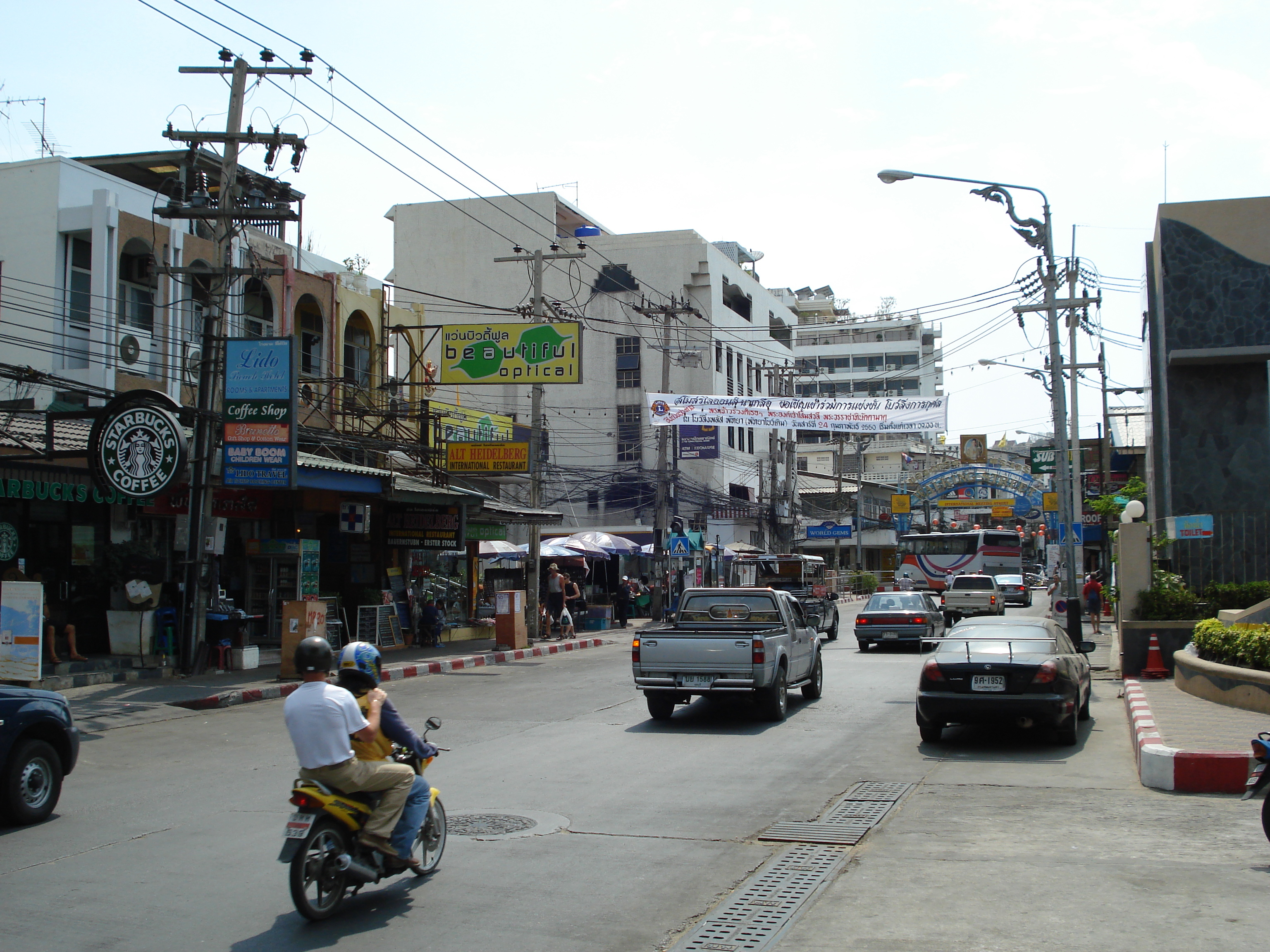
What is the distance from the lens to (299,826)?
230 inches

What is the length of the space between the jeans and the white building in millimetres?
48581

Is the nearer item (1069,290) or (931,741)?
(931,741)

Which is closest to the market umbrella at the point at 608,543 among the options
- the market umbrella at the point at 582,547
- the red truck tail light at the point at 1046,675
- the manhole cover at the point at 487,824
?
the market umbrella at the point at 582,547

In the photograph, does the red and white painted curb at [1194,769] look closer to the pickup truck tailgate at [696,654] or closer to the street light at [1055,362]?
the pickup truck tailgate at [696,654]

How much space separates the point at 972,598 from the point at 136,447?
2923cm

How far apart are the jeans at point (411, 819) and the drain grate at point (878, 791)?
13.9ft

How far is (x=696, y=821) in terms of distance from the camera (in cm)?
859

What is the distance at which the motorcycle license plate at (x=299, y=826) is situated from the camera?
5.82 meters

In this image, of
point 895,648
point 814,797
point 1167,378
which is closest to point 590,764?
point 814,797

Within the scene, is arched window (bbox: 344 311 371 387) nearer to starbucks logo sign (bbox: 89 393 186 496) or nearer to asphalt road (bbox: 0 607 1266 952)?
starbucks logo sign (bbox: 89 393 186 496)

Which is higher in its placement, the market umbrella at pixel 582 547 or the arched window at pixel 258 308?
the arched window at pixel 258 308

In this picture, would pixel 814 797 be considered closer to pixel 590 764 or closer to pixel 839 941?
pixel 590 764

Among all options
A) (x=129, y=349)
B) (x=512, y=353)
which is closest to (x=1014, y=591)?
(x=512, y=353)

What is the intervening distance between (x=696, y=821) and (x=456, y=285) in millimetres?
55418
